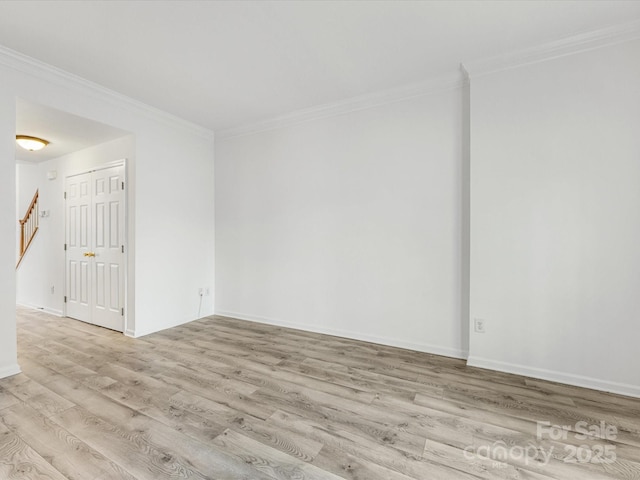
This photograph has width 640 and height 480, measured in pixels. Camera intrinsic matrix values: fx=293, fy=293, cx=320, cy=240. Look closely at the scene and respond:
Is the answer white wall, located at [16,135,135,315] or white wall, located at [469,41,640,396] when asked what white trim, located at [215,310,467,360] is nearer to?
white wall, located at [469,41,640,396]

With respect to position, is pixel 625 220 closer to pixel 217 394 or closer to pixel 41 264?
pixel 217 394

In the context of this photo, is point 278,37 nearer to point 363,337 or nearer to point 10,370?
point 363,337

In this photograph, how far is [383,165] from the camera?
11.1ft

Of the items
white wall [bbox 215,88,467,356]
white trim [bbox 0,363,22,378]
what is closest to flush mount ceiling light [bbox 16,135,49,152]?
white wall [bbox 215,88,467,356]

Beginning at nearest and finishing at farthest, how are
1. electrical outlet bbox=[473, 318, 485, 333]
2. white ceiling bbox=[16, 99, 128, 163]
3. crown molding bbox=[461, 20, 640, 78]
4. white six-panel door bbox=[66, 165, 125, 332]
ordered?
crown molding bbox=[461, 20, 640, 78] < electrical outlet bbox=[473, 318, 485, 333] < white ceiling bbox=[16, 99, 128, 163] < white six-panel door bbox=[66, 165, 125, 332]

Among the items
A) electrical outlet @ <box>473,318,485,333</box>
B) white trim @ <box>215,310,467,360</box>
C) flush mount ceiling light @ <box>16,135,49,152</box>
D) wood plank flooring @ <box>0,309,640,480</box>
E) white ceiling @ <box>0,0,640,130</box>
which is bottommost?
wood plank flooring @ <box>0,309,640,480</box>

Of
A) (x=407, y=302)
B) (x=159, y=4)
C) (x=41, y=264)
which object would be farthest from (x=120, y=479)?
(x=41, y=264)

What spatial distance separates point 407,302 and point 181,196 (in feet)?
11.1

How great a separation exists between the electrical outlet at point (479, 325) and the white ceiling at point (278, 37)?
2.47 m

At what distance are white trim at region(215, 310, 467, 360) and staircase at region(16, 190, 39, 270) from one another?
375cm

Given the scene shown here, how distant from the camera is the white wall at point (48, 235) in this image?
4340 mm

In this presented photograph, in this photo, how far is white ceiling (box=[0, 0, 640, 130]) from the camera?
2.12 m

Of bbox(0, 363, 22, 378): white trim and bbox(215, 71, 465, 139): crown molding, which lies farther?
bbox(215, 71, 465, 139): crown molding

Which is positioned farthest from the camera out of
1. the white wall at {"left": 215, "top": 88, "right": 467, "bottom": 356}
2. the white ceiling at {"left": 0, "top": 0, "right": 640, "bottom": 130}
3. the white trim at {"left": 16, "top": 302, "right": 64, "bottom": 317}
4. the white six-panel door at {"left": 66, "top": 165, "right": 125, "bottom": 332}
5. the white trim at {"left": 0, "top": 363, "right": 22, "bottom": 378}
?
the white trim at {"left": 16, "top": 302, "right": 64, "bottom": 317}
